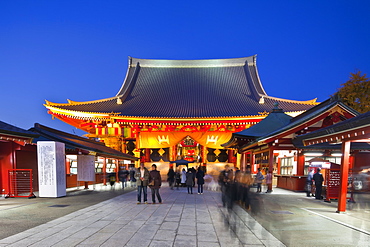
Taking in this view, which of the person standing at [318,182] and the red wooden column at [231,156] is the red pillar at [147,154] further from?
the person standing at [318,182]

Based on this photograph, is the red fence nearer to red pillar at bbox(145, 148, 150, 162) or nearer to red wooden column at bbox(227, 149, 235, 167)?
red pillar at bbox(145, 148, 150, 162)

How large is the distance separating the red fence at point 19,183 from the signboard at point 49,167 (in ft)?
1.92

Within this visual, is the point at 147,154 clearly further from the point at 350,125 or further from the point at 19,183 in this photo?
the point at 350,125

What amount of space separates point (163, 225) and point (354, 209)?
276 inches

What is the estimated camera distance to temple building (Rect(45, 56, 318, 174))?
2255 centimetres

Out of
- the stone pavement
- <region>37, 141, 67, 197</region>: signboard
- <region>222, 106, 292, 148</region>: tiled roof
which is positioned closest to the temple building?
<region>222, 106, 292, 148</region>: tiled roof

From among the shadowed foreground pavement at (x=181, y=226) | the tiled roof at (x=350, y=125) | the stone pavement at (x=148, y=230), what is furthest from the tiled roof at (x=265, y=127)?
the stone pavement at (x=148, y=230)

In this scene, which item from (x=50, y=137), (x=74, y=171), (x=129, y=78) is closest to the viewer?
(x=50, y=137)

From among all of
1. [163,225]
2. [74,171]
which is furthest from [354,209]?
[74,171]

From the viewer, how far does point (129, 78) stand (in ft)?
102

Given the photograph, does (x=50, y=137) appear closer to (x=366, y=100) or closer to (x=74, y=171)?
(x=74, y=171)

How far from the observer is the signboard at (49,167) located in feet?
34.3

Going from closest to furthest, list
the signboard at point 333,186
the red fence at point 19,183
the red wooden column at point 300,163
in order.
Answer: the signboard at point 333,186
the red fence at point 19,183
the red wooden column at point 300,163

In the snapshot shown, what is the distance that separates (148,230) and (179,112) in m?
18.5
